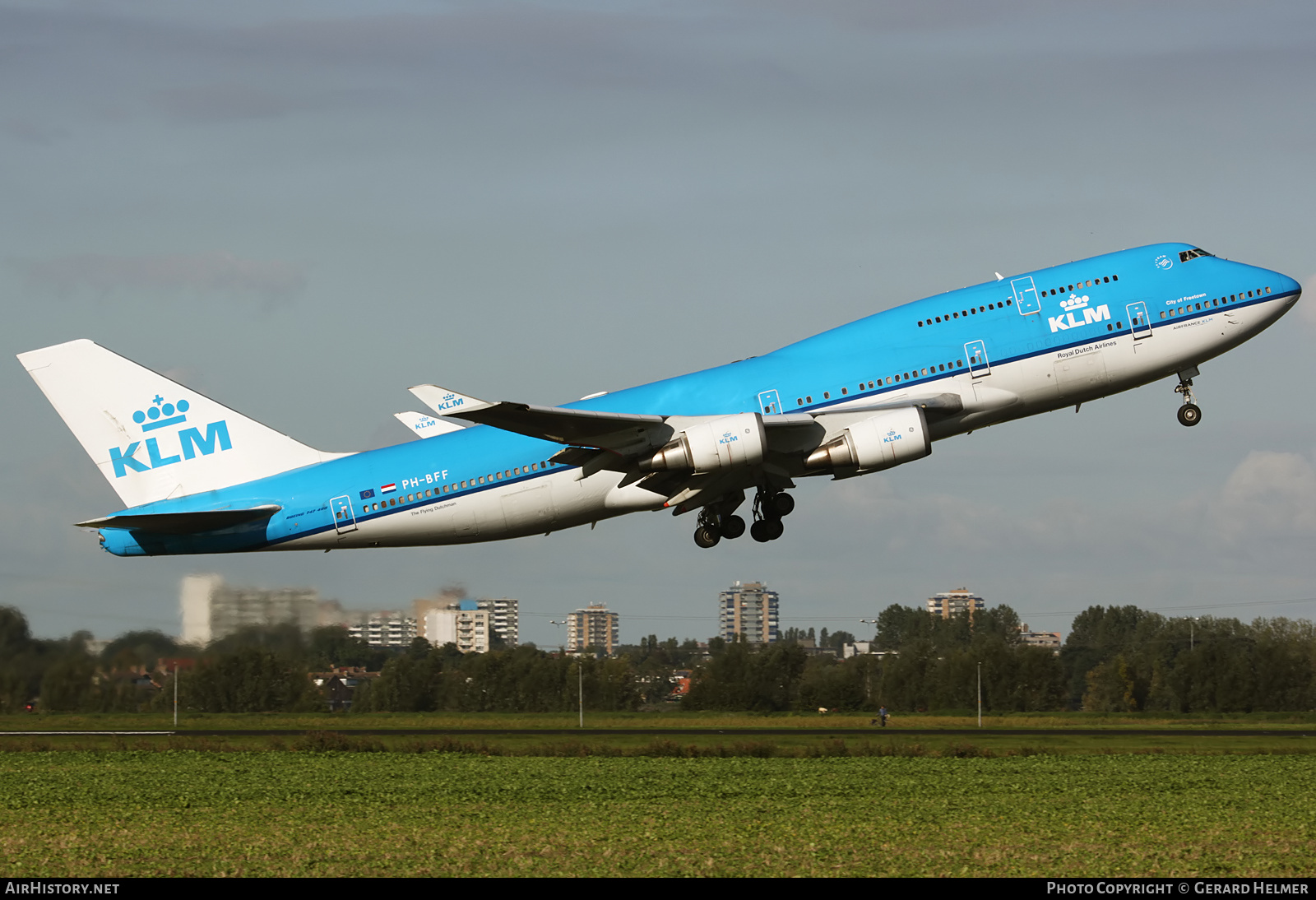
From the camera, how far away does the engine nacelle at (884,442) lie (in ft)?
110

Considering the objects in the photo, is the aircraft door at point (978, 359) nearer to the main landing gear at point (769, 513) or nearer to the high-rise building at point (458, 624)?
the main landing gear at point (769, 513)

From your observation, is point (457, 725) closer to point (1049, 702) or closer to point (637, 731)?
point (637, 731)

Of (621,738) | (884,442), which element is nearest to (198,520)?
(884,442)

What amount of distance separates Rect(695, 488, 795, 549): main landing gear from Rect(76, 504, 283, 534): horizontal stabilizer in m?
11.6

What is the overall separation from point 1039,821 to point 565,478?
1486cm

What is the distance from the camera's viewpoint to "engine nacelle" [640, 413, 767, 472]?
33.5m

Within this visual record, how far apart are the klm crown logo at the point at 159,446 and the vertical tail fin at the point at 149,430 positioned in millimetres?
23

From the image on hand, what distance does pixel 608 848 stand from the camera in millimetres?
24141

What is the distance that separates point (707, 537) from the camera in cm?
3922

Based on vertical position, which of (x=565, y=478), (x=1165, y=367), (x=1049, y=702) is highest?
Answer: (x=1165, y=367)

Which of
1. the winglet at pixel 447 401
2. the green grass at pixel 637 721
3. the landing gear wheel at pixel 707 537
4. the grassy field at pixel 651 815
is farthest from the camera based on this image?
the green grass at pixel 637 721

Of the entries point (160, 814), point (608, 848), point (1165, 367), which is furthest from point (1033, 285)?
point (160, 814)

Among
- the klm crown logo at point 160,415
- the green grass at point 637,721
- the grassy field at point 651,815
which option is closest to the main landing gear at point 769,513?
the grassy field at point 651,815
